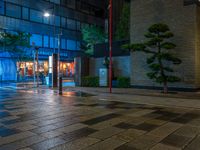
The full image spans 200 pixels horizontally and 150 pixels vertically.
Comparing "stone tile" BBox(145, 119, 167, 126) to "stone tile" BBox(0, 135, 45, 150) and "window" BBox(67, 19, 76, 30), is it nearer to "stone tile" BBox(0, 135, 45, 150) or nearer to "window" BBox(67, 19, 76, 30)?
"stone tile" BBox(0, 135, 45, 150)

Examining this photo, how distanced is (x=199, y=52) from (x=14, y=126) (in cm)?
1334

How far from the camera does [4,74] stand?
3075cm

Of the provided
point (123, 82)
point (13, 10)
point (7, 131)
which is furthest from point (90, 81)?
point (13, 10)

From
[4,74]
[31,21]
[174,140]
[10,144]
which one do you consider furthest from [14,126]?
[31,21]

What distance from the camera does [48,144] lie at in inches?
178

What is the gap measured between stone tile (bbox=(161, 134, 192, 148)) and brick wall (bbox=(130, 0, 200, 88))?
33.7 ft

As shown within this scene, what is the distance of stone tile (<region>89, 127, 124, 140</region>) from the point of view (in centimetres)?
502

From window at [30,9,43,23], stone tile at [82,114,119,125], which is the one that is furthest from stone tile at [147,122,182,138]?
window at [30,9,43,23]

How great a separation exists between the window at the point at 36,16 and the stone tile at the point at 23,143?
32.8 m

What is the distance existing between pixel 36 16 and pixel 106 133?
33.6 meters

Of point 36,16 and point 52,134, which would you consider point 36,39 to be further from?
point 52,134

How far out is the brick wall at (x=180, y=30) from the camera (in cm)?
1430

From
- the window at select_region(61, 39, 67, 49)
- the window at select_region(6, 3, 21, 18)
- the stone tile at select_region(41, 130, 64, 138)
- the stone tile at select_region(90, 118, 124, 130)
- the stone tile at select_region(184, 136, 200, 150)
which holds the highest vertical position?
the window at select_region(6, 3, 21, 18)

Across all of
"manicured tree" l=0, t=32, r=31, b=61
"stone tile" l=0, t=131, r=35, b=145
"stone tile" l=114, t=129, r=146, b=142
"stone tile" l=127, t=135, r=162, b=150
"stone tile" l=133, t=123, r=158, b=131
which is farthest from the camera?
"manicured tree" l=0, t=32, r=31, b=61
